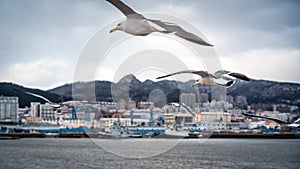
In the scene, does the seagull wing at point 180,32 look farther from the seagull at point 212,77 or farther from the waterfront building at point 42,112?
the waterfront building at point 42,112

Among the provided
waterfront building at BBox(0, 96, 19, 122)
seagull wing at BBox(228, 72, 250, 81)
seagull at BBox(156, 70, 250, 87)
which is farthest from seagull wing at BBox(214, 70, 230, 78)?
waterfront building at BBox(0, 96, 19, 122)

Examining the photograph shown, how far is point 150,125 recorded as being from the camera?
7500cm

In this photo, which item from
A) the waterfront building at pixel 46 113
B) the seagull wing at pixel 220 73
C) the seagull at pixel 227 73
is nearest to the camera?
the seagull at pixel 227 73

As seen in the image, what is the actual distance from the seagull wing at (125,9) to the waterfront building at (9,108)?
79.1m

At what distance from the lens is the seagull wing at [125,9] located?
21.3 ft

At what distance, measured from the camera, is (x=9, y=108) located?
8381 cm

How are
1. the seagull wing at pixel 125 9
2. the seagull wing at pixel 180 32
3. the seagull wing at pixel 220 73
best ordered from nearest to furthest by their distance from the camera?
the seagull wing at pixel 180 32
the seagull wing at pixel 125 9
the seagull wing at pixel 220 73

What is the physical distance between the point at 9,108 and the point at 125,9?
81.0 meters

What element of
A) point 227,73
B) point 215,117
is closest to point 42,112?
point 215,117

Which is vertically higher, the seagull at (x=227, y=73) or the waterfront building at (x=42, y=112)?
the waterfront building at (x=42, y=112)

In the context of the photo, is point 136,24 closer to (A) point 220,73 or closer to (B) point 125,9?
(B) point 125,9

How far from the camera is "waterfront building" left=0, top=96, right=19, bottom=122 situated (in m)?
82.6

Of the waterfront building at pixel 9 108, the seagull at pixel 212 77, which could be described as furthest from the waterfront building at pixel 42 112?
the seagull at pixel 212 77

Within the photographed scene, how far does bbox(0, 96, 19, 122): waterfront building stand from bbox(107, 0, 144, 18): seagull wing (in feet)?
260
